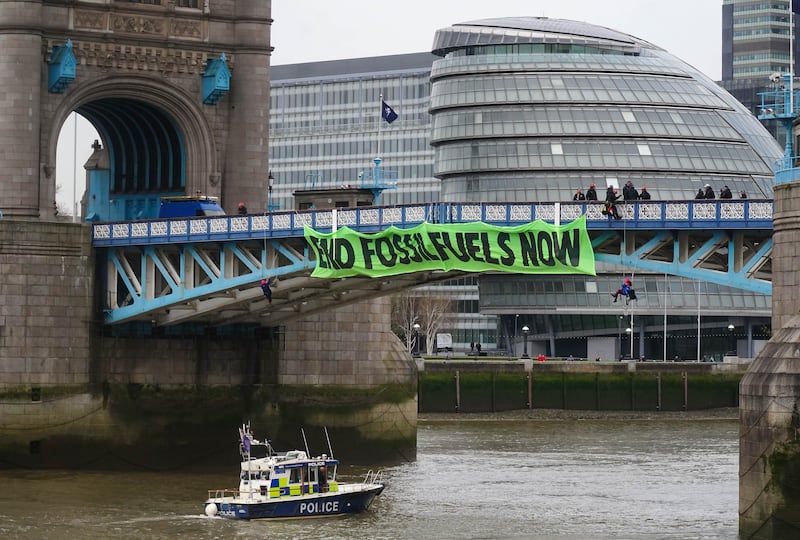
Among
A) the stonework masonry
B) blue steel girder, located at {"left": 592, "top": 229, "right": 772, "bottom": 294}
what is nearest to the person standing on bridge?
blue steel girder, located at {"left": 592, "top": 229, "right": 772, "bottom": 294}

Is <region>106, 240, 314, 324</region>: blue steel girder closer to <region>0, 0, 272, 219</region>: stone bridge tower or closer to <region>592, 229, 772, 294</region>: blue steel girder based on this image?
<region>0, 0, 272, 219</region>: stone bridge tower

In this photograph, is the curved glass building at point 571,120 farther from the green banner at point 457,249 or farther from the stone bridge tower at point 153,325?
the green banner at point 457,249

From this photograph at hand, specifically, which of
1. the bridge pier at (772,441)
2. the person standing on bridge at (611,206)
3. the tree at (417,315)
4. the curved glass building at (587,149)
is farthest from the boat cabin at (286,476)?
the tree at (417,315)

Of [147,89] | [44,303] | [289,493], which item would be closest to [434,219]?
[289,493]

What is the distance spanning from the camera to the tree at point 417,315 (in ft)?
543

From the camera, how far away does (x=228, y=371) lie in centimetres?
7844

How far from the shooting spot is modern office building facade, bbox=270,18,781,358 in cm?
16312

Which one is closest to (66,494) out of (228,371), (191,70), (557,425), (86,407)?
(86,407)

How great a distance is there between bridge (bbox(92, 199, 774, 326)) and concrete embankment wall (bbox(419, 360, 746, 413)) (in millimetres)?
36725

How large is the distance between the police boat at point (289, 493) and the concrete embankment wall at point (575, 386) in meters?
48.4

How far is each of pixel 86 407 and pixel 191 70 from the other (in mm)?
14693

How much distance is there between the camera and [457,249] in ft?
207

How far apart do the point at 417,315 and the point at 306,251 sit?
100m

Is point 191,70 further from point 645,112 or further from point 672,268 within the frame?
point 645,112
